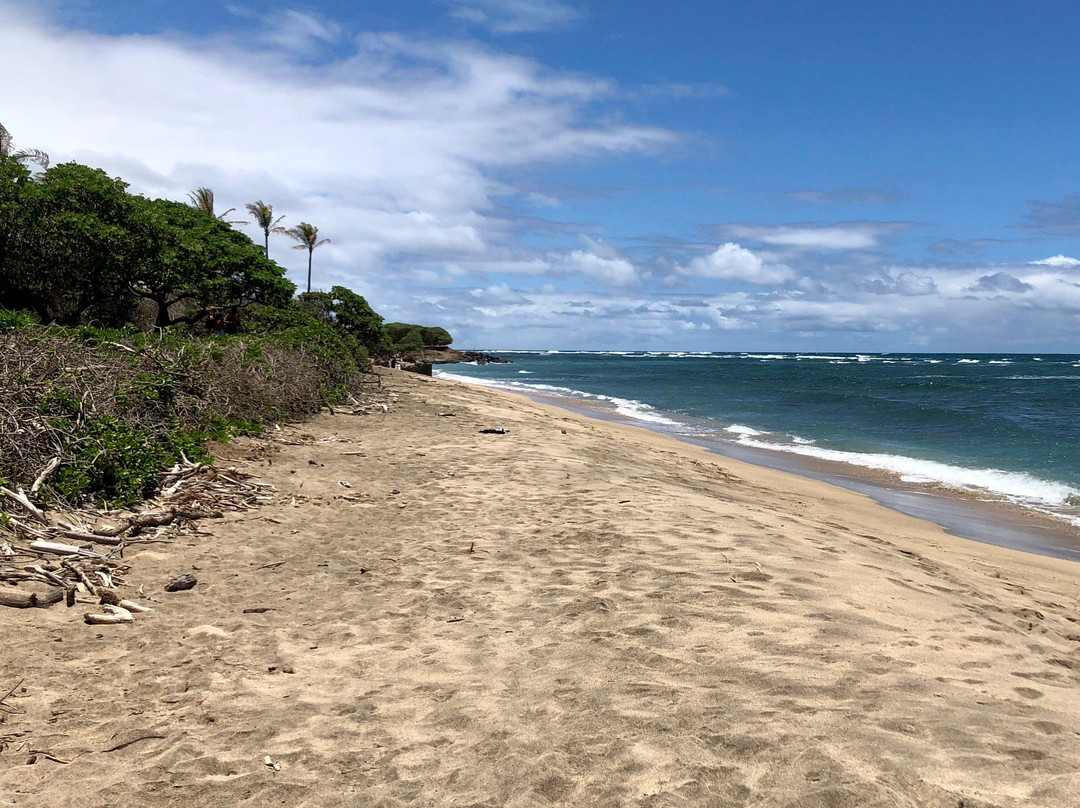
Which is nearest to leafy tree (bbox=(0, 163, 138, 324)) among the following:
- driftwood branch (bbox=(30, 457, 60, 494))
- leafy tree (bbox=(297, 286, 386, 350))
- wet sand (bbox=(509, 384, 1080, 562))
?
leafy tree (bbox=(297, 286, 386, 350))

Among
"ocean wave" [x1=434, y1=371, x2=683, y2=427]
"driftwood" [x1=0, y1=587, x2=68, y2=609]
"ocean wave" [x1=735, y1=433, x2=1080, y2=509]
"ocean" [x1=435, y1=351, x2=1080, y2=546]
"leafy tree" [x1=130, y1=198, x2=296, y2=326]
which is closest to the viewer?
"driftwood" [x1=0, y1=587, x2=68, y2=609]

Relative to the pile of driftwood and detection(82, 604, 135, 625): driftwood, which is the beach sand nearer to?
detection(82, 604, 135, 625): driftwood

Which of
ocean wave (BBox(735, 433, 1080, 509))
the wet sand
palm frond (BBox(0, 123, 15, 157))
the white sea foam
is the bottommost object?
the wet sand

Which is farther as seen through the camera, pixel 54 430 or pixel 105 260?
pixel 105 260

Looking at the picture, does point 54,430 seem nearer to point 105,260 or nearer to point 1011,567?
point 1011,567

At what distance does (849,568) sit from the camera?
5477mm

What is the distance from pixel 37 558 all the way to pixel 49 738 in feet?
7.71

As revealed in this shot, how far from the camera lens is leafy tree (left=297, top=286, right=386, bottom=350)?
2592 centimetres

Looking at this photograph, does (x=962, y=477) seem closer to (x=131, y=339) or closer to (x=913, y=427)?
(x=913, y=427)

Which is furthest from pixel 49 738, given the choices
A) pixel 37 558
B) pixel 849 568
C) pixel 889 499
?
pixel 889 499

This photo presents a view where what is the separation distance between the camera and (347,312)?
85.1ft

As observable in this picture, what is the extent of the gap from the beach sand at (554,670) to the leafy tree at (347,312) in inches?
775

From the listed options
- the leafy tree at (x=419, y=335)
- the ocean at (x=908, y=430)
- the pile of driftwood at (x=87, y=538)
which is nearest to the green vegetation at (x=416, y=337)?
the leafy tree at (x=419, y=335)

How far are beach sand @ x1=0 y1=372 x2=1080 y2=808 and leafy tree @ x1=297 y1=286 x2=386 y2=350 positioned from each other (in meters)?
19.7
